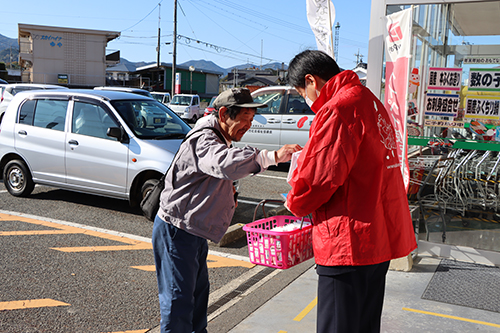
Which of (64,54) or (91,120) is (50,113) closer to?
(91,120)

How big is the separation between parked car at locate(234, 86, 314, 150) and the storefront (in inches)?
211

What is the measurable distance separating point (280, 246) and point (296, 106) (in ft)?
29.8

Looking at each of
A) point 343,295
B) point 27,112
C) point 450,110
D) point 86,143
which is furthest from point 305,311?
point 27,112

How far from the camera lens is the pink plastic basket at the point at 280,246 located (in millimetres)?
2348

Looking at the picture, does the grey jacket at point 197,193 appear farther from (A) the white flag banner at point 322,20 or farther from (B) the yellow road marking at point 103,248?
(B) the yellow road marking at point 103,248

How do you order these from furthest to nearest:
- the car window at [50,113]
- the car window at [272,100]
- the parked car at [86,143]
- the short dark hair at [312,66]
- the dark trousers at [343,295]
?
1. the car window at [272,100]
2. the car window at [50,113]
3. the parked car at [86,143]
4. the short dark hair at [312,66]
5. the dark trousers at [343,295]

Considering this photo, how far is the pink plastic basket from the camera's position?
92.4 inches

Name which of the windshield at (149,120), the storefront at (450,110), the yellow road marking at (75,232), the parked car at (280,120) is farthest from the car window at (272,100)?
the yellow road marking at (75,232)

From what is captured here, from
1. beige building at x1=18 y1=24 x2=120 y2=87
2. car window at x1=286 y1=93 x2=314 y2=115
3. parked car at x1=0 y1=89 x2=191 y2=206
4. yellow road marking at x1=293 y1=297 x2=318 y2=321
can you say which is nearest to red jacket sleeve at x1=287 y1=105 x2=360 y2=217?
yellow road marking at x1=293 y1=297 x2=318 y2=321

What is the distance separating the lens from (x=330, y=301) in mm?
2117

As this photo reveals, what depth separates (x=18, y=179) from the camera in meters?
7.73

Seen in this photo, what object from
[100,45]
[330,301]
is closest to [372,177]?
[330,301]

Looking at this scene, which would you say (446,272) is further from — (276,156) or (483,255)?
(276,156)

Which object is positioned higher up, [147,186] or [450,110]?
[450,110]
